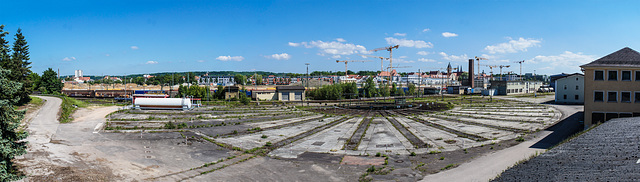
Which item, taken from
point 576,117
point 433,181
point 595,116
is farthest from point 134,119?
point 576,117

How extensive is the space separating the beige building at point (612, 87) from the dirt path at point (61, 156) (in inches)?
1442

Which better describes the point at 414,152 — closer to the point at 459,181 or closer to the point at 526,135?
the point at 459,181

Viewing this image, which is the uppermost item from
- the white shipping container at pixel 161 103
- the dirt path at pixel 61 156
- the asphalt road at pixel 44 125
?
the white shipping container at pixel 161 103

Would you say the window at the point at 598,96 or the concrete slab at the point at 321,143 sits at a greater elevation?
the window at the point at 598,96

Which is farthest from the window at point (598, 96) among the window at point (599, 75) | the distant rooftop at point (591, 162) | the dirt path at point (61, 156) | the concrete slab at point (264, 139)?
the dirt path at point (61, 156)

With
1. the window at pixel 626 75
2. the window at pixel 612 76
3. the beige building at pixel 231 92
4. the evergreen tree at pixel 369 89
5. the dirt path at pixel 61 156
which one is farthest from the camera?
the evergreen tree at pixel 369 89

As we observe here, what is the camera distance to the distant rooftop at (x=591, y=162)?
1189cm

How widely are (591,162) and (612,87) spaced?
20651mm

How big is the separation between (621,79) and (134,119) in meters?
48.8

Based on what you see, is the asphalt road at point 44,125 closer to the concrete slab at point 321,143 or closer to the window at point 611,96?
the concrete slab at point 321,143

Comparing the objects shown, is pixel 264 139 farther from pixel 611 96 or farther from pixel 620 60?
pixel 620 60

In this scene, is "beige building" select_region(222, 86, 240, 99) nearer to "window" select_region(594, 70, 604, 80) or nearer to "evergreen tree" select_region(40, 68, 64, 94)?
"evergreen tree" select_region(40, 68, 64, 94)

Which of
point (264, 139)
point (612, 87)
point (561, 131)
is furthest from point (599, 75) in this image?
point (264, 139)

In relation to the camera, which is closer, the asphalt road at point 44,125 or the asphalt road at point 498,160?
the asphalt road at point 498,160
